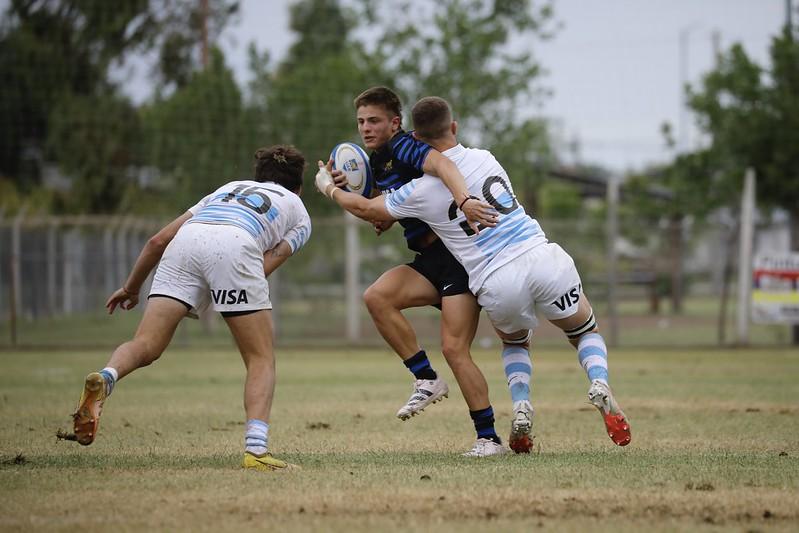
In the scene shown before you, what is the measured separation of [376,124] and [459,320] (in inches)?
51.2

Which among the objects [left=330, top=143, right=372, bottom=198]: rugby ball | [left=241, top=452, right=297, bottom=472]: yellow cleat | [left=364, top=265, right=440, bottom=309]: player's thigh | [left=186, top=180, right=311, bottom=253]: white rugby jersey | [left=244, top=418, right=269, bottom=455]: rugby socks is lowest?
[left=241, top=452, right=297, bottom=472]: yellow cleat

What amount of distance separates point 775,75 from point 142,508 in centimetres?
1864

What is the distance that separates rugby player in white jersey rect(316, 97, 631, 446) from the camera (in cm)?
673

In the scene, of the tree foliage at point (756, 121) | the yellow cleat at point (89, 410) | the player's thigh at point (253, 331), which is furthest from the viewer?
the tree foliage at point (756, 121)

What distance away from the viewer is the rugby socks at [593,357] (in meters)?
6.88

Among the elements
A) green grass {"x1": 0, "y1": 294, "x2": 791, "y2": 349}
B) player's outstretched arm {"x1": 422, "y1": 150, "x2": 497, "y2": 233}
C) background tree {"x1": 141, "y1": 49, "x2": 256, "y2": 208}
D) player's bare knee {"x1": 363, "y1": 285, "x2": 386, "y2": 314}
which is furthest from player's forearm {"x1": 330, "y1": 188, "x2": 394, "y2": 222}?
background tree {"x1": 141, "y1": 49, "x2": 256, "y2": 208}

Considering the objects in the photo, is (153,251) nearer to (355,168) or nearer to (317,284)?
(355,168)

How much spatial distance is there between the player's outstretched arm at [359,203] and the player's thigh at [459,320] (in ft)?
2.11

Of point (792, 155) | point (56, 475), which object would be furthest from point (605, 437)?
point (792, 155)

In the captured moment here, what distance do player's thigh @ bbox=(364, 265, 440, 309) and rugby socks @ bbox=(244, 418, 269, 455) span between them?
1.40m

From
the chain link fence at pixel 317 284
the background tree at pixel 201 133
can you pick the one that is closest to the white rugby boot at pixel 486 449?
the chain link fence at pixel 317 284

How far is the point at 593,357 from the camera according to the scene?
7.01 m

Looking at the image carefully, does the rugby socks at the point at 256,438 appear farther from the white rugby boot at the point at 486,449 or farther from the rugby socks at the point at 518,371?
the rugby socks at the point at 518,371

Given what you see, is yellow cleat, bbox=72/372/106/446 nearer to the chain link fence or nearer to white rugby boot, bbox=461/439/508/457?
white rugby boot, bbox=461/439/508/457
